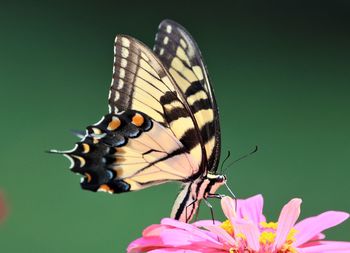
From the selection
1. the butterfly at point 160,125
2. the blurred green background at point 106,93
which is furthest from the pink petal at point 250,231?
the blurred green background at point 106,93

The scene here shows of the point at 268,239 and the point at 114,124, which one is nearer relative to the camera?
the point at 268,239

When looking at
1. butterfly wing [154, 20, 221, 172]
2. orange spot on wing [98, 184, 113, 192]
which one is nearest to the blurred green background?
butterfly wing [154, 20, 221, 172]

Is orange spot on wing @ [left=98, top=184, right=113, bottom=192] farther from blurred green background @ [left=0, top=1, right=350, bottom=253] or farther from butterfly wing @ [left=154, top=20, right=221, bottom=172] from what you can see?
blurred green background @ [left=0, top=1, right=350, bottom=253]

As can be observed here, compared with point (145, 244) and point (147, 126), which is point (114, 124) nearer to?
point (147, 126)

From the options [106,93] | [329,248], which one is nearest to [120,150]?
[329,248]

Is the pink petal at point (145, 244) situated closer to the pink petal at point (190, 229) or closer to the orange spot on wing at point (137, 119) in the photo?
the pink petal at point (190, 229)

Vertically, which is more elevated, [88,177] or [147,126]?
[147,126]

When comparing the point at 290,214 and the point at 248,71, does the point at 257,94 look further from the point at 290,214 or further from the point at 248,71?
the point at 290,214
